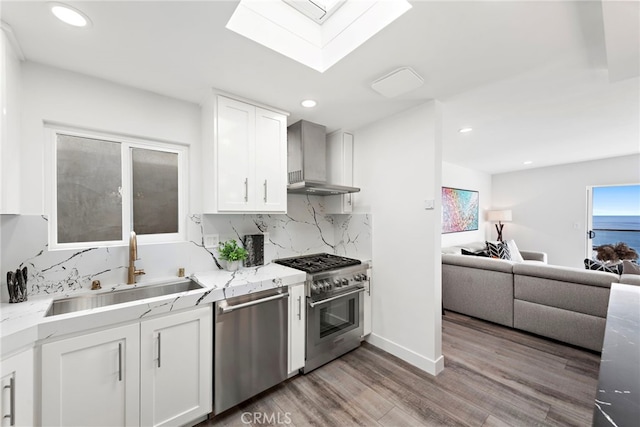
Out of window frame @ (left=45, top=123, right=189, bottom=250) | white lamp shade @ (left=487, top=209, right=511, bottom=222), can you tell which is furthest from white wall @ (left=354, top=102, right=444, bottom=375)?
white lamp shade @ (left=487, top=209, right=511, bottom=222)

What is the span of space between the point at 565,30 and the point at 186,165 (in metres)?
2.71

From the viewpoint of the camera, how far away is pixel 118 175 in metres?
1.97

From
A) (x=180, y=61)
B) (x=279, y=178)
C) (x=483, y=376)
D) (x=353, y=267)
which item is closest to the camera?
(x=180, y=61)

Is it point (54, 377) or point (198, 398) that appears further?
point (198, 398)

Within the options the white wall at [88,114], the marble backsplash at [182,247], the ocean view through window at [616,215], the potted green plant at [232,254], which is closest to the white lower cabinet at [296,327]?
the potted green plant at [232,254]

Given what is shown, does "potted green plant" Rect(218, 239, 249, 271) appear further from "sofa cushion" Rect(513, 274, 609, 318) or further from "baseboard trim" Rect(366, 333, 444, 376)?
"sofa cushion" Rect(513, 274, 609, 318)

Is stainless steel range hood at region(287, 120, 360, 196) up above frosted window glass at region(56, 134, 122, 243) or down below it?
above

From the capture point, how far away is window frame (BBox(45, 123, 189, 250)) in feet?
5.69

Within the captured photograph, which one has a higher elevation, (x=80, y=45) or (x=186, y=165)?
(x=80, y=45)

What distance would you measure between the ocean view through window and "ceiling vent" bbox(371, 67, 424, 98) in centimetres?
569

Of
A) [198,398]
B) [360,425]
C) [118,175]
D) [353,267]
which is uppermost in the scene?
[118,175]

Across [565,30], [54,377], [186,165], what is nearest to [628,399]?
[565,30]

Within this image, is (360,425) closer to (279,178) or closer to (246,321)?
(246,321)

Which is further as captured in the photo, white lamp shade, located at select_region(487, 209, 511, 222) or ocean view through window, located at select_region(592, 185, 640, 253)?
white lamp shade, located at select_region(487, 209, 511, 222)
